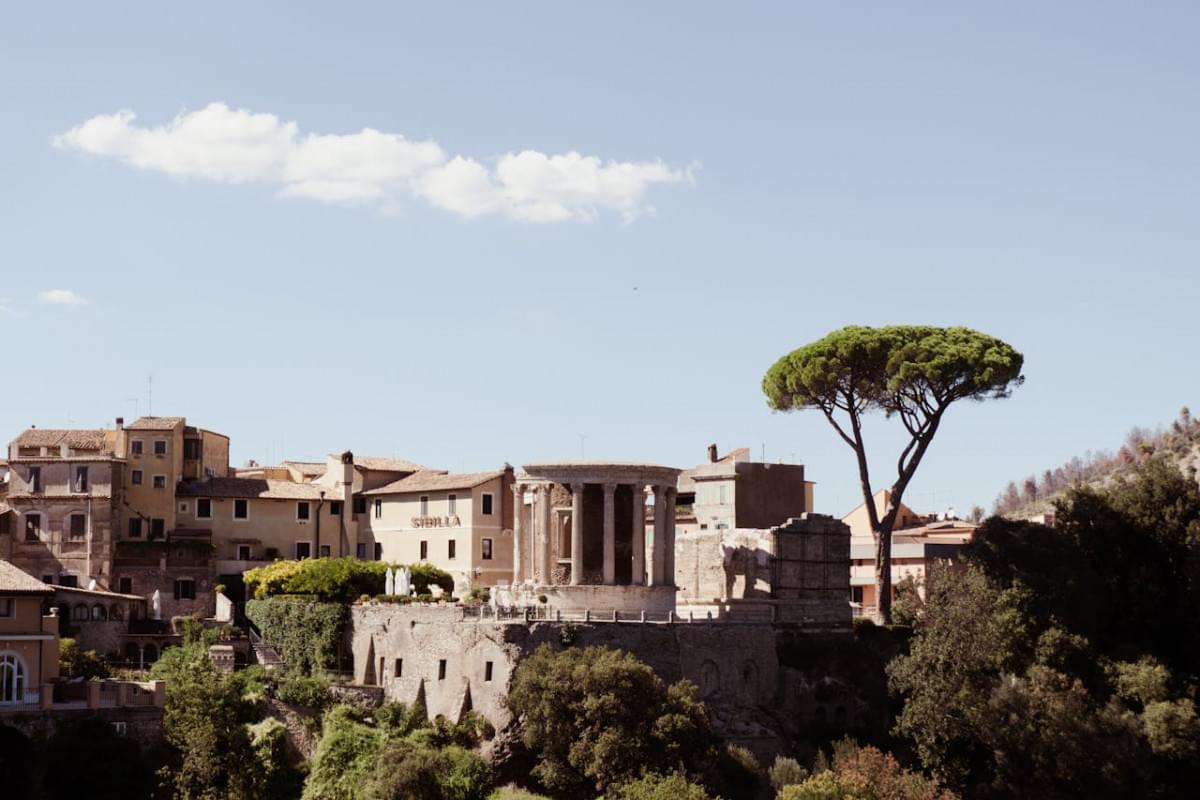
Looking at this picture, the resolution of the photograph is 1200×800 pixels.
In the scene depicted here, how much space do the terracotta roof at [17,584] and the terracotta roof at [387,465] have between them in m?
25.0

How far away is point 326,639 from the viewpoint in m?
70.4

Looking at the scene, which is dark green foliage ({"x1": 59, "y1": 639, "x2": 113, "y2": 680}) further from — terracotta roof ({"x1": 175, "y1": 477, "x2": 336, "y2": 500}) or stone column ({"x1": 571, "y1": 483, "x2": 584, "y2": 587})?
stone column ({"x1": 571, "y1": 483, "x2": 584, "y2": 587})

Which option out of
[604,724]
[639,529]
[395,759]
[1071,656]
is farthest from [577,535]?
[1071,656]

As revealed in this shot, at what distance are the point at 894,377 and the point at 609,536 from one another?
1600 cm

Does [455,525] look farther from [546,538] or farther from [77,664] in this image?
[77,664]

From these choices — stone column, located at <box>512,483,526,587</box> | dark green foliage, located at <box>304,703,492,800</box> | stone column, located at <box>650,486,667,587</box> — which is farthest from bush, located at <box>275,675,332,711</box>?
stone column, located at <box>650,486,667,587</box>

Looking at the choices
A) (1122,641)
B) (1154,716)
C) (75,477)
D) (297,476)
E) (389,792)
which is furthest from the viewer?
(297,476)

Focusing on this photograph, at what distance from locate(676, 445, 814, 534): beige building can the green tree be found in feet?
33.7

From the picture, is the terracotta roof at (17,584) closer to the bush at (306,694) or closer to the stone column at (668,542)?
the bush at (306,694)

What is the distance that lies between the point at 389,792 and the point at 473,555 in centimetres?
2528

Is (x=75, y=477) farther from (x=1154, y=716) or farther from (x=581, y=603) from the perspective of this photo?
(x=1154, y=716)

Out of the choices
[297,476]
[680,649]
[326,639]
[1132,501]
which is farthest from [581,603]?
[297,476]

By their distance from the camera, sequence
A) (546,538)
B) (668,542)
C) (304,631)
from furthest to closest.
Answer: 1. (304,631)
2. (668,542)
3. (546,538)

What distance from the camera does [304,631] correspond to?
234ft
